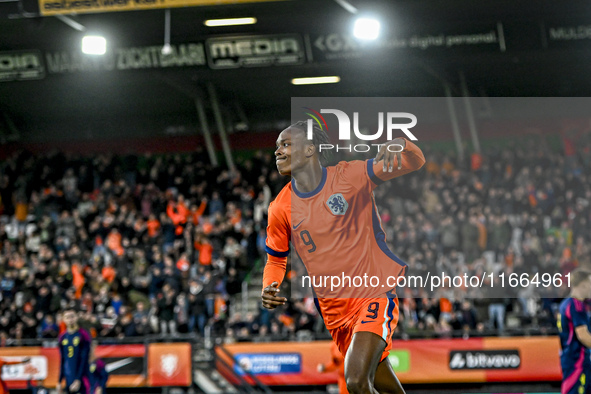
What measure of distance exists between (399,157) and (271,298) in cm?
154

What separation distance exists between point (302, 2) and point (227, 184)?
733cm

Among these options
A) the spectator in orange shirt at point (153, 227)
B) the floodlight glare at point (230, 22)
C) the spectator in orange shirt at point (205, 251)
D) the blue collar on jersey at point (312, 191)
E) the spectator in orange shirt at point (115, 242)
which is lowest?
the blue collar on jersey at point (312, 191)

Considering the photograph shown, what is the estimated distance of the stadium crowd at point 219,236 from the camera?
9477mm

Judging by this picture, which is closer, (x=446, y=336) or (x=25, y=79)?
(x=446, y=336)

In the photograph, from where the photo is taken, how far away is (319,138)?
6.91 metres

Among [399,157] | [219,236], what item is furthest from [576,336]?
[219,236]

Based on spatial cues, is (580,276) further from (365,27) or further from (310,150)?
(365,27)

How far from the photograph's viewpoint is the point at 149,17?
19.1m

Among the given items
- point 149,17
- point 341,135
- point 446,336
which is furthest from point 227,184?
point 341,135

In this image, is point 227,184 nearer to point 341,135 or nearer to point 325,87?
point 325,87

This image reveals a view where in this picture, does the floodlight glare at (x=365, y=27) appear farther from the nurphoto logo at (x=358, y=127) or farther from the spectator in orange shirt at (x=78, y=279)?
the spectator in orange shirt at (x=78, y=279)

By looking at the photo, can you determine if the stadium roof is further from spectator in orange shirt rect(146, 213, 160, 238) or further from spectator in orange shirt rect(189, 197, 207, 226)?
spectator in orange shirt rect(146, 213, 160, 238)

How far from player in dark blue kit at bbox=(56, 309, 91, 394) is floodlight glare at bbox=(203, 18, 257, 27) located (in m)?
9.75

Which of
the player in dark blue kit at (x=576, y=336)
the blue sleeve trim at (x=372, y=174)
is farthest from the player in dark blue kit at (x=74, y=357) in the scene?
the player in dark blue kit at (x=576, y=336)
